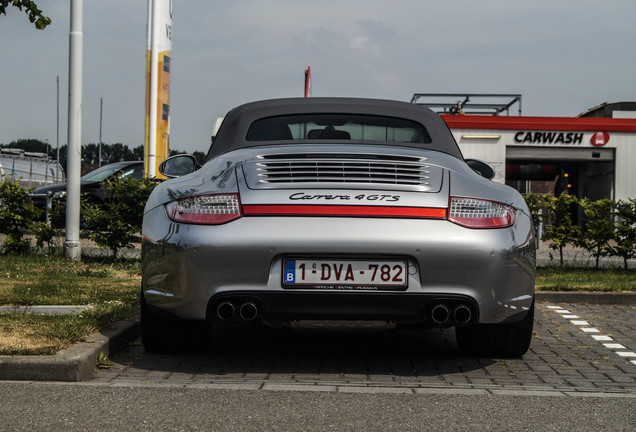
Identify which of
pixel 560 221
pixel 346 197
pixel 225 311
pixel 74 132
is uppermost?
pixel 74 132

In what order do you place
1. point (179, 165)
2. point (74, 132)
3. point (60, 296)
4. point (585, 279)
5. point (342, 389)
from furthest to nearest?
point (74, 132) < point (585, 279) < point (60, 296) < point (179, 165) < point (342, 389)

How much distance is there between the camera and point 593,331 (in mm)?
6836

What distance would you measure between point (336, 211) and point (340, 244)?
0.57 ft

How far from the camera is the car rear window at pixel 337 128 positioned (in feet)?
18.4

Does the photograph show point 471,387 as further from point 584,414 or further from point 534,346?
point 534,346

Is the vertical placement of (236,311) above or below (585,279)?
above

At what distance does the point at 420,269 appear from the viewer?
438 cm

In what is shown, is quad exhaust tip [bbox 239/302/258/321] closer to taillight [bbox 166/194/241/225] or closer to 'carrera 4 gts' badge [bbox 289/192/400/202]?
taillight [bbox 166/194/241/225]

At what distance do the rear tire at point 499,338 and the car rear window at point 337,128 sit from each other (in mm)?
1220

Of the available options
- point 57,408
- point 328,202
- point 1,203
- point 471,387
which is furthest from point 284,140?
point 1,203

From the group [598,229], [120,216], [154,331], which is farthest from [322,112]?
[598,229]

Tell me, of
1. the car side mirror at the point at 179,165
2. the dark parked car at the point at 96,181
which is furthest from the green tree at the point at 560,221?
the dark parked car at the point at 96,181

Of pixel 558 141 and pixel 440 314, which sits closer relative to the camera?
pixel 440 314

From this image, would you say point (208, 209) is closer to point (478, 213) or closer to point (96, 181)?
point (478, 213)
